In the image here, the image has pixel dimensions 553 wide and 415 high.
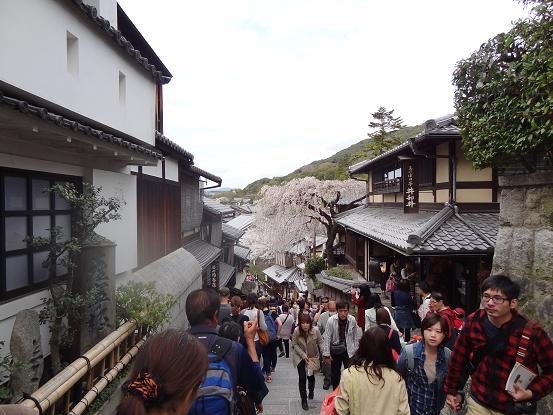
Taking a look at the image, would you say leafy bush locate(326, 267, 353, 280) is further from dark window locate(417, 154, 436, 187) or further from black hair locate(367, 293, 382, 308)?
black hair locate(367, 293, 382, 308)

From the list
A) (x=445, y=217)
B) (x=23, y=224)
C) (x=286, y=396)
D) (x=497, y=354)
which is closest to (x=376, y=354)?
(x=497, y=354)

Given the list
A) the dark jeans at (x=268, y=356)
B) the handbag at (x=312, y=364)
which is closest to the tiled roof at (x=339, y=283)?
the dark jeans at (x=268, y=356)

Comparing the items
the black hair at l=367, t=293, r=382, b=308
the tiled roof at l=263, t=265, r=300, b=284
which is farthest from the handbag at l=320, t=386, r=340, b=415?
the tiled roof at l=263, t=265, r=300, b=284

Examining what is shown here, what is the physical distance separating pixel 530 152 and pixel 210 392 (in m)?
4.79

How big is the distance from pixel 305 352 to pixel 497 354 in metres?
4.01

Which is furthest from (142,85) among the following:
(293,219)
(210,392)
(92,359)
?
(293,219)

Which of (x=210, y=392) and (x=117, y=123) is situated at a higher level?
(x=117, y=123)

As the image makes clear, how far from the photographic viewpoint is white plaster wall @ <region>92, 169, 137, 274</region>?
7271 millimetres

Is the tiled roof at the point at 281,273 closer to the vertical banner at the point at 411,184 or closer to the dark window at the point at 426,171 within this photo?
the vertical banner at the point at 411,184

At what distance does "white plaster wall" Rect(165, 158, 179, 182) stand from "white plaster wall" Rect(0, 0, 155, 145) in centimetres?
335

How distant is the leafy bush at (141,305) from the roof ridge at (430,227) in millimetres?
6193

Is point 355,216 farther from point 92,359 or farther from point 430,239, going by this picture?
point 92,359

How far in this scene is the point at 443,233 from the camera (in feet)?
34.3

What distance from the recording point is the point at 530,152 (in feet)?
16.5
